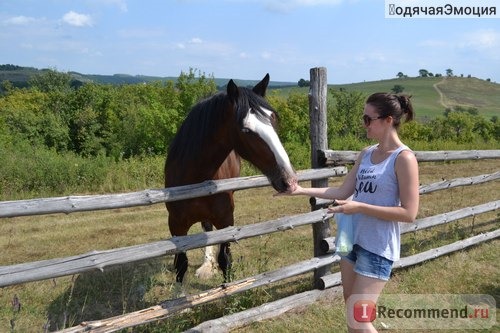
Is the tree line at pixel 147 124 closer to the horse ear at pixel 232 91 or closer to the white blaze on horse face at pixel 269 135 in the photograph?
the horse ear at pixel 232 91

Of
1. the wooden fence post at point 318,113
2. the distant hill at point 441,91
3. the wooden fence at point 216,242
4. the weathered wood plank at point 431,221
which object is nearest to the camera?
the wooden fence at point 216,242

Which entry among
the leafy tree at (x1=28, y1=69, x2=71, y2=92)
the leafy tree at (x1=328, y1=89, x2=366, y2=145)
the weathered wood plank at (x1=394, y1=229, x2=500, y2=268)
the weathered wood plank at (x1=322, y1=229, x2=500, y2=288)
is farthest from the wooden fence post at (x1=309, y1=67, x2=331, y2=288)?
the leafy tree at (x1=28, y1=69, x2=71, y2=92)

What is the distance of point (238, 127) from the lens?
3.32 metres

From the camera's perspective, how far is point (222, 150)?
12.7 ft

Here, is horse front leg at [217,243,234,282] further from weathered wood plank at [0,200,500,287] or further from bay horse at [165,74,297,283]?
weathered wood plank at [0,200,500,287]

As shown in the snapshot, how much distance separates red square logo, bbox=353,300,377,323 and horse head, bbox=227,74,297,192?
897 mm

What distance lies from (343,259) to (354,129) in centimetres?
2075

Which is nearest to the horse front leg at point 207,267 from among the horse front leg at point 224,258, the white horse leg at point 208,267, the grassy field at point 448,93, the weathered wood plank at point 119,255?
the white horse leg at point 208,267

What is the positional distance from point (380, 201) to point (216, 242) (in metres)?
1.78

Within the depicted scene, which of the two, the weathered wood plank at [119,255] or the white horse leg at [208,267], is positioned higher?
the weathered wood plank at [119,255]

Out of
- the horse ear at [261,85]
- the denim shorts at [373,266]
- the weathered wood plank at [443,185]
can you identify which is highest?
the horse ear at [261,85]

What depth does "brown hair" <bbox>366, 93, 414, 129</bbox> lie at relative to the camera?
251 cm

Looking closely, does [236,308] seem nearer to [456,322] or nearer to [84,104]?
[456,322]

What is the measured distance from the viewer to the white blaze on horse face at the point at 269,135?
2965 mm
